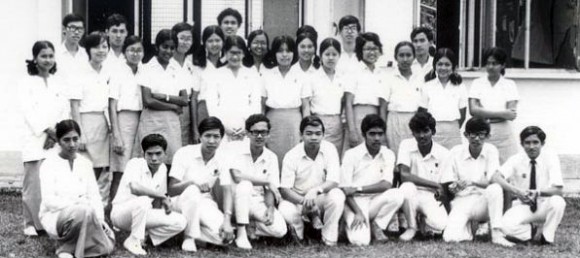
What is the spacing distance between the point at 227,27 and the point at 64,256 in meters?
2.63

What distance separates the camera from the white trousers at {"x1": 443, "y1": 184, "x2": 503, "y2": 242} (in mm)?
6852

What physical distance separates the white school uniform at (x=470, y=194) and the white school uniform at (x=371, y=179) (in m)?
0.46

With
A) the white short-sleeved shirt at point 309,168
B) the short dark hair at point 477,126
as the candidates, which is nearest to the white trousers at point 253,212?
the white short-sleeved shirt at point 309,168

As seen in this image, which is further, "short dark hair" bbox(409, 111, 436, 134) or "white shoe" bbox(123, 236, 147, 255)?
"short dark hair" bbox(409, 111, 436, 134)

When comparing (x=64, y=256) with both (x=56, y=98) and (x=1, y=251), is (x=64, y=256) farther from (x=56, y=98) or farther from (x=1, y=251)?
(x=56, y=98)

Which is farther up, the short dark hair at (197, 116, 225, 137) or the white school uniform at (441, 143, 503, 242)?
the short dark hair at (197, 116, 225, 137)

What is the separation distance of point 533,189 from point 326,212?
64.7 inches

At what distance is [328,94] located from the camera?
747 cm

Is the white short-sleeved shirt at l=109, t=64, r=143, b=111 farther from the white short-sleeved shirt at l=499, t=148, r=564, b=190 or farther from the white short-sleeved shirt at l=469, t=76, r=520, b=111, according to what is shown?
the white short-sleeved shirt at l=499, t=148, r=564, b=190

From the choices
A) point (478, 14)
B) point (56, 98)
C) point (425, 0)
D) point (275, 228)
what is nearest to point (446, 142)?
point (275, 228)

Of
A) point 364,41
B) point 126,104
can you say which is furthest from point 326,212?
point 126,104

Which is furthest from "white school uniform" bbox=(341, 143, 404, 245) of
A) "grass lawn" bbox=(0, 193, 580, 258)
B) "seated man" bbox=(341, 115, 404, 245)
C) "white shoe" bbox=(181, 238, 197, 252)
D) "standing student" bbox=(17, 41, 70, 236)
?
"standing student" bbox=(17, 41, 70, 236)

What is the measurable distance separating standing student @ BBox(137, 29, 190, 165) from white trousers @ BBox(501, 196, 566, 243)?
9.03ft

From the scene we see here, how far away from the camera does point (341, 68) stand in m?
7.86
